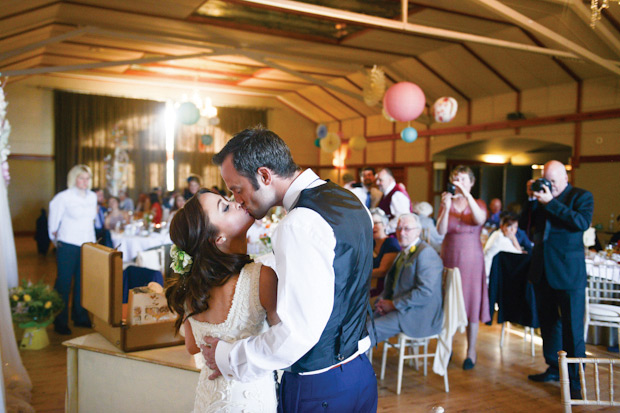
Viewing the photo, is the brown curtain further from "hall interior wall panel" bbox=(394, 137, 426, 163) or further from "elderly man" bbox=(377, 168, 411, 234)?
"elderly man" bbox=(377, 168, 411, 234)

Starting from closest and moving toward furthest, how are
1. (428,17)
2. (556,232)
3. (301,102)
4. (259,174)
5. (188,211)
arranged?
(259,174)
(188,211)
(556,232)
(428,17)
(301,102)

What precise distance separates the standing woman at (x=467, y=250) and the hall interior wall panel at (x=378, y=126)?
34.1ft

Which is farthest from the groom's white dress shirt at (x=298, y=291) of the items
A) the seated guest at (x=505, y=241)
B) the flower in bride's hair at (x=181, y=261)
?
the seated guest at (x=505, y=241)

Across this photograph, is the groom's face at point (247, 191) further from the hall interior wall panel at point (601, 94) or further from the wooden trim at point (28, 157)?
the wooden trim at point (28, 157)

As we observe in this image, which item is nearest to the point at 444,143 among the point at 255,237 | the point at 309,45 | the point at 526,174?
the point at 526,174

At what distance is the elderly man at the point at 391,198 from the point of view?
5.95 meters

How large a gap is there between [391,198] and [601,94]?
18.1 feet

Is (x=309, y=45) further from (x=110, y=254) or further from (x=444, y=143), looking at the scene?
(x=110, y=254)

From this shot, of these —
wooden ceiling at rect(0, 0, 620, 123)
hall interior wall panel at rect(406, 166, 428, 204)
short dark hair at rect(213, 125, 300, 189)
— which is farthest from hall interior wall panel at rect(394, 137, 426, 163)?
short dark hair at rect(213, 125, 300, 189)

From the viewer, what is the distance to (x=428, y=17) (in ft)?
25.2

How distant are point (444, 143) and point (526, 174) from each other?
217cm

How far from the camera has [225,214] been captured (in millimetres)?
1589

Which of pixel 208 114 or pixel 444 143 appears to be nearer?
pixel 208 114

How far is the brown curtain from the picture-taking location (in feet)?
45.2
